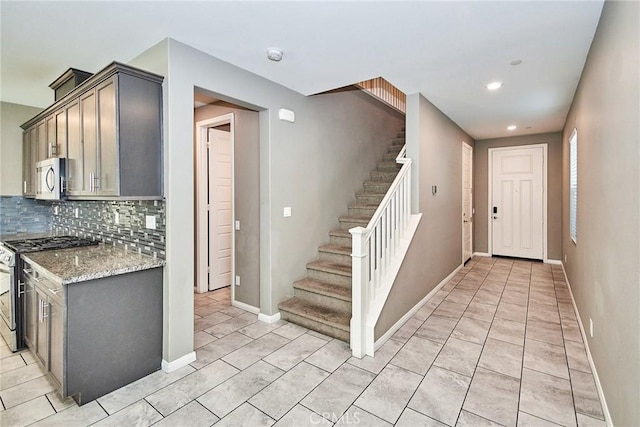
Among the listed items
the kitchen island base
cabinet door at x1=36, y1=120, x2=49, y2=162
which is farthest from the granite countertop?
cabinet door at x1=36, y1=120, x2=49, y2=162

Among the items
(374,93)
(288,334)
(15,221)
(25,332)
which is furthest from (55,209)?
(374,93)

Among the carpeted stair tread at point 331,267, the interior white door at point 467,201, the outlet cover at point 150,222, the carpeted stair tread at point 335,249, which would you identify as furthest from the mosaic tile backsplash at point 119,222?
the interior white door at point 467,201

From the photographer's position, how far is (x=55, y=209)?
426 cm

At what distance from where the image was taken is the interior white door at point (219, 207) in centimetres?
450

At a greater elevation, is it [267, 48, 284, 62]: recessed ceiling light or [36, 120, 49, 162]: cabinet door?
[267, 48, 284, 62]: recessed ceiling light

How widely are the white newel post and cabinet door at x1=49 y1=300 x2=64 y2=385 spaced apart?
209 centimetres

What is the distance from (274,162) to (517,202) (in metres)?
5.68

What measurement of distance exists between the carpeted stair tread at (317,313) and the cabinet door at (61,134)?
8.54 ft

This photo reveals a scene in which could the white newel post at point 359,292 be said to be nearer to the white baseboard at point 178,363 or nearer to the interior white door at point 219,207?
the white baseboard at point 178,363

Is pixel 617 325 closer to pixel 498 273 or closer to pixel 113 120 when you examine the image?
pixel 113 120

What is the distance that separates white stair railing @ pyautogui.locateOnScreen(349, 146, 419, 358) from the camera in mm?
2703

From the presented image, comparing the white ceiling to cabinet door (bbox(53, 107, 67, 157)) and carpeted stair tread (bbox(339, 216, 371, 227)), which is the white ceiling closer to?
cabinet door (bbox(53, 107, 67, 157))

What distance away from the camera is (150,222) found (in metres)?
2.60

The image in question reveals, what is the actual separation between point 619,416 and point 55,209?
5.90 metres
